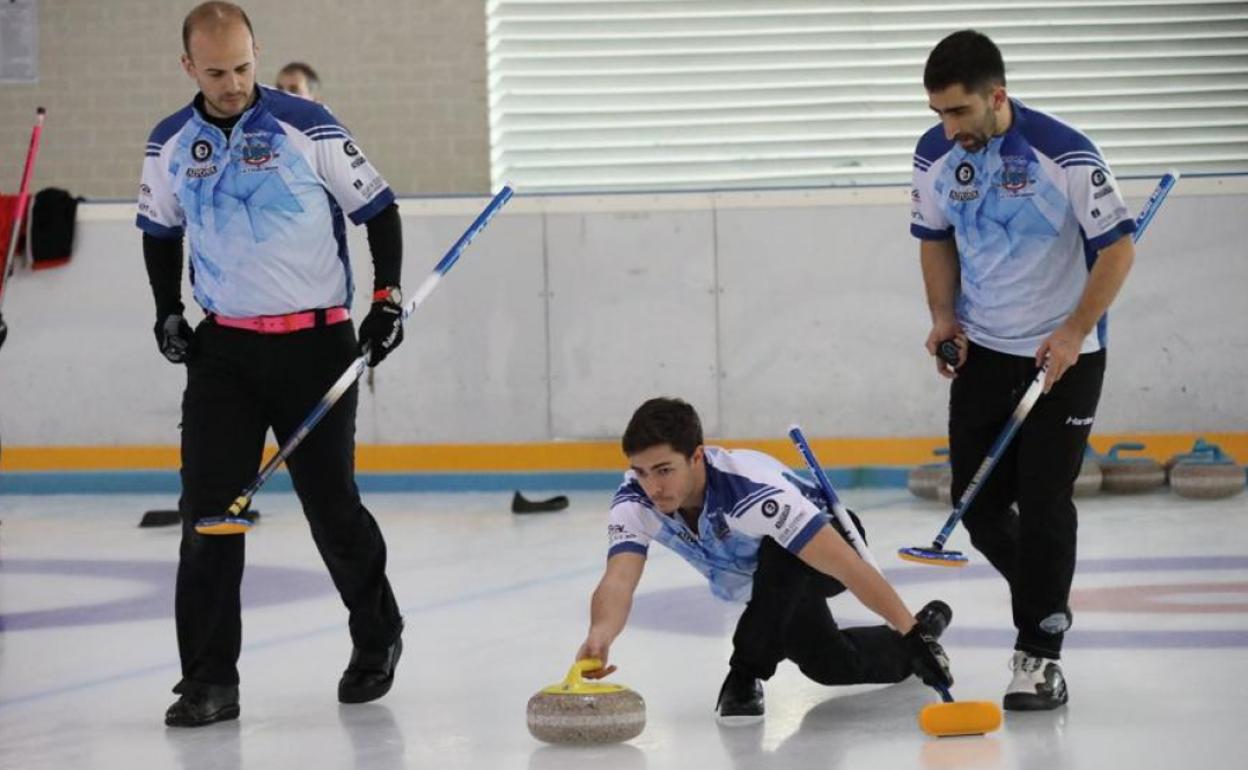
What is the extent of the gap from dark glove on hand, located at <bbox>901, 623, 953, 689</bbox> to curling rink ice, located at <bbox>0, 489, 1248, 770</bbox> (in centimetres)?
10

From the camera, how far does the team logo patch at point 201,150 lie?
4055 millimetres

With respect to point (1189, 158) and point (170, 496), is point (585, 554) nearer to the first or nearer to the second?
point (170, 496)

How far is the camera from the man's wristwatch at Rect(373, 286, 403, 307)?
414 centimetres

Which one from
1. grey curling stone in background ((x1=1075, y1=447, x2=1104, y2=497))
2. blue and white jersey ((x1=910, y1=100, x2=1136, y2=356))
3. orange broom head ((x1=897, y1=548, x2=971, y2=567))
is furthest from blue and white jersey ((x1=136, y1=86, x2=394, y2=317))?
grey curling stone in background ((x1=1075, y1=447, x2=1104, y2=497))

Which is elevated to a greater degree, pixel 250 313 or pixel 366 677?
pixel 250 313

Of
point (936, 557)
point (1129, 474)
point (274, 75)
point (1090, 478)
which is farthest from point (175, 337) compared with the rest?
point (274, 75)

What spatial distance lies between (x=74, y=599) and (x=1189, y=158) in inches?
262

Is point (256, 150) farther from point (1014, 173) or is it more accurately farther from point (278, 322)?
point (1014, 173)

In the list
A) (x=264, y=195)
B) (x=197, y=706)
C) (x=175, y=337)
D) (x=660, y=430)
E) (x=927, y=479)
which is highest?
(x=264, y=195)

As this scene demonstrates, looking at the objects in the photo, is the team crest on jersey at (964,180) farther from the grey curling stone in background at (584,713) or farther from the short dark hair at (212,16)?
the short dark hair at (212,16)

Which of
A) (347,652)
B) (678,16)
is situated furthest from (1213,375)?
(347,652)

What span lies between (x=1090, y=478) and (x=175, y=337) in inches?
170

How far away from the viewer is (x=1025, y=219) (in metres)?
3.96

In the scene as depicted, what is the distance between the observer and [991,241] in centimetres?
402
